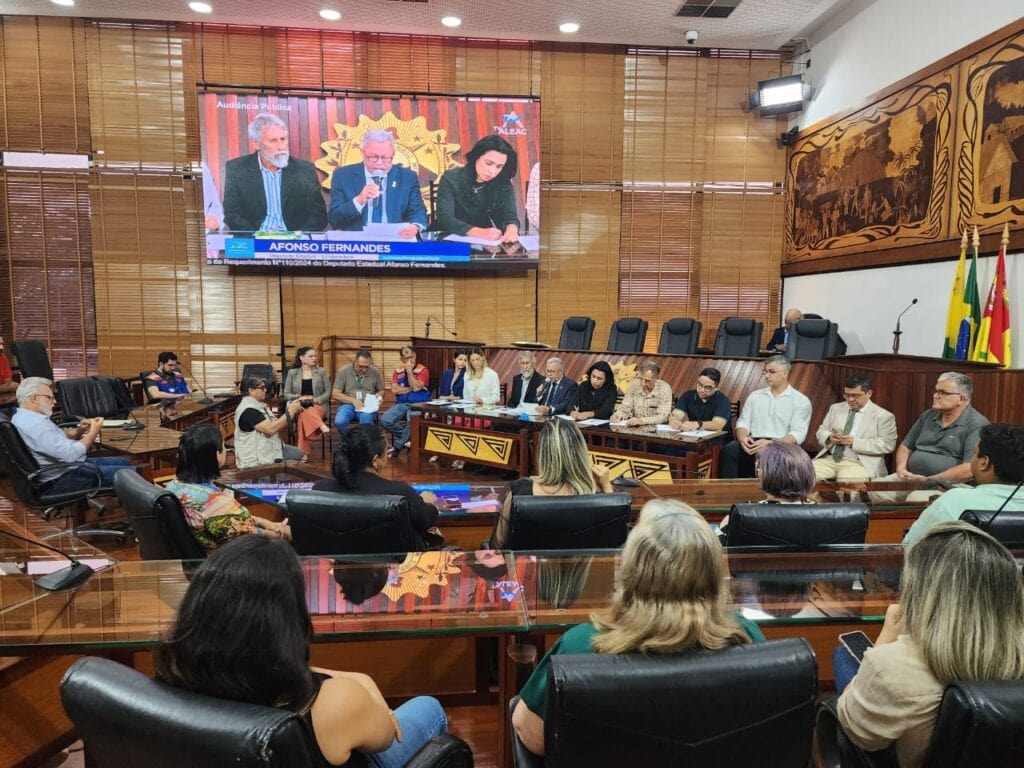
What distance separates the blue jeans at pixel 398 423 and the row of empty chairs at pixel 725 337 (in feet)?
7.36

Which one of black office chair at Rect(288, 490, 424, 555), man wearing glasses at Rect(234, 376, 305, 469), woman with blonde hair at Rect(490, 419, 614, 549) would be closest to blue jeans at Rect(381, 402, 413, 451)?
man wearing glasses at Rect(234, 376, 305, 469)

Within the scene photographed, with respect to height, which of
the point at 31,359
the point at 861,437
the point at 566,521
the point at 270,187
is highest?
the point at 270,187

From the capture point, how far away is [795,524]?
195cm

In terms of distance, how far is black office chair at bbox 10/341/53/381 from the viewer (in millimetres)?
6805

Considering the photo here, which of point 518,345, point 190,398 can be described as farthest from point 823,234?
point 190,398

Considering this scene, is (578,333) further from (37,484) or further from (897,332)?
(37,484)

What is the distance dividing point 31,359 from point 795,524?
25.7 ft

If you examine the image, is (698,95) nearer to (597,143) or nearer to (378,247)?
(597,143)

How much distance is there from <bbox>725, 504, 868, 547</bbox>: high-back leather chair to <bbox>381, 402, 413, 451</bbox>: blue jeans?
4.70 meters

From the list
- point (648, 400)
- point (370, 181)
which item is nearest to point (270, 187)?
point (370, 181)

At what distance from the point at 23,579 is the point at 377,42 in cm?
837

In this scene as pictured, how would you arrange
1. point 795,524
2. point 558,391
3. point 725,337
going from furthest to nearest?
point 725,337 < point 558,391 < point 795,524

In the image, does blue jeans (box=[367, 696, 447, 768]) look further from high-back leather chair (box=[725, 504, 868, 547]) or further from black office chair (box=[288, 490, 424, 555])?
high-back leather chair (box=[725, 504, 868, 547])

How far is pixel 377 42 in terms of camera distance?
27.7 ft
